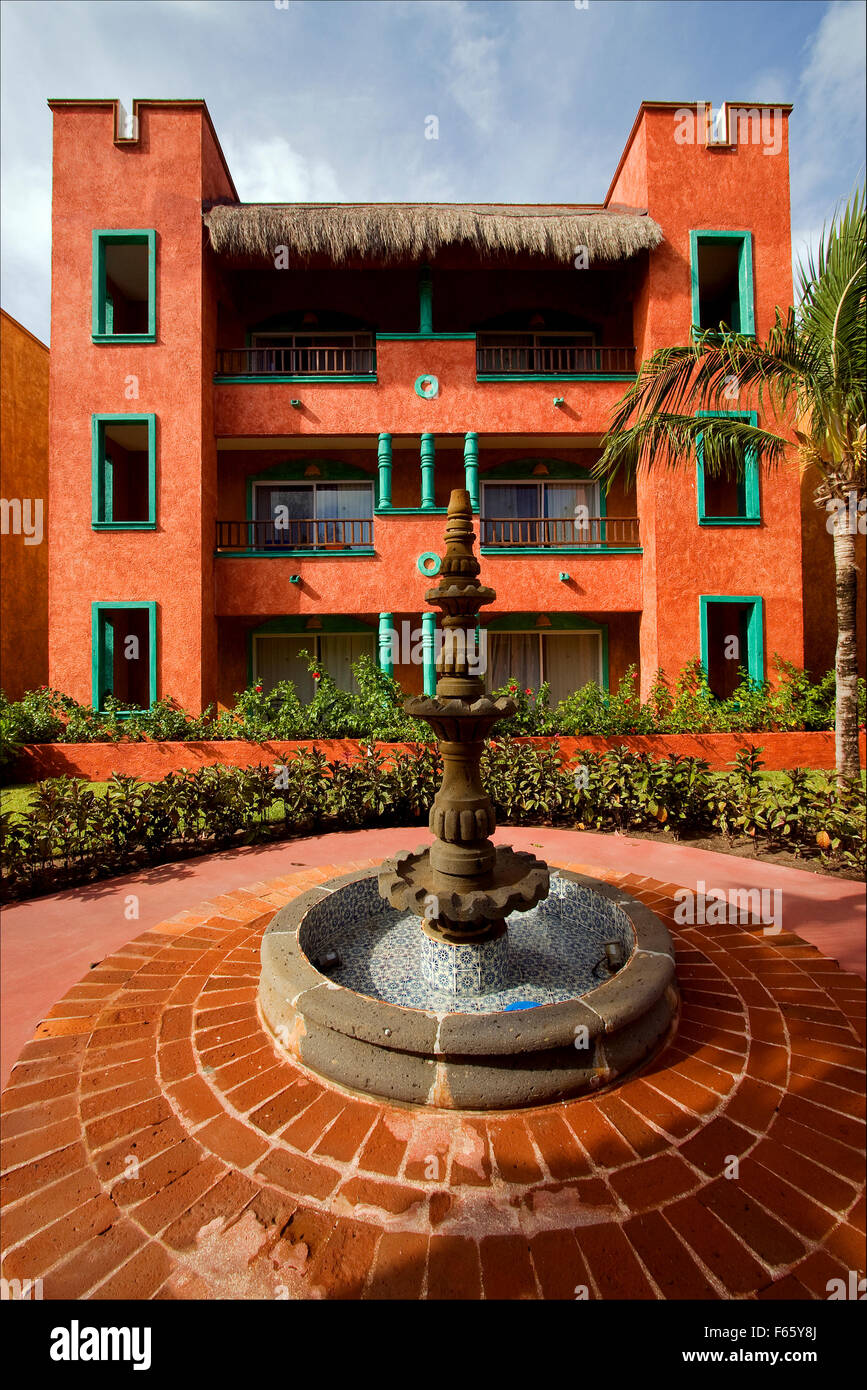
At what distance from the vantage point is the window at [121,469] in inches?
418

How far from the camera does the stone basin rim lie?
2064mm

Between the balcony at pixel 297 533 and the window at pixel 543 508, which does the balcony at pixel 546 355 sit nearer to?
the window at pixel 543 508

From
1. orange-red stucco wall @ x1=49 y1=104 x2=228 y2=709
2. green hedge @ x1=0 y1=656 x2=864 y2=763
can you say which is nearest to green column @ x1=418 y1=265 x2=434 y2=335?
orange-red stucco wall @ x1=49 y1=104 x2=228 y2=709

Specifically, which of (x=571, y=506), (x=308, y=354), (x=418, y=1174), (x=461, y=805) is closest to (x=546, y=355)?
(x=571, y=506)

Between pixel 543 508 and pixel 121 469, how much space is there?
29.7ft

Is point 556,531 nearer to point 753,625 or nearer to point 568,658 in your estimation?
point 568,658

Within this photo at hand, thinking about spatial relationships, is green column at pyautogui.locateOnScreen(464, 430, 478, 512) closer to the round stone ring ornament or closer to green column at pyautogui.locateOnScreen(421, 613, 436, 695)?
the round stone ring ornament

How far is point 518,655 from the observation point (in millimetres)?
12781

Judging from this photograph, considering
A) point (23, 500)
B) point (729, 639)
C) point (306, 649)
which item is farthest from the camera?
point (23, 500)

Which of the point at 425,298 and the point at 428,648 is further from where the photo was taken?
the point at 425,298

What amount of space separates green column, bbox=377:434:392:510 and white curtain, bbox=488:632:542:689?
11.4 feet

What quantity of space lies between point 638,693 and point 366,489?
7.03m
